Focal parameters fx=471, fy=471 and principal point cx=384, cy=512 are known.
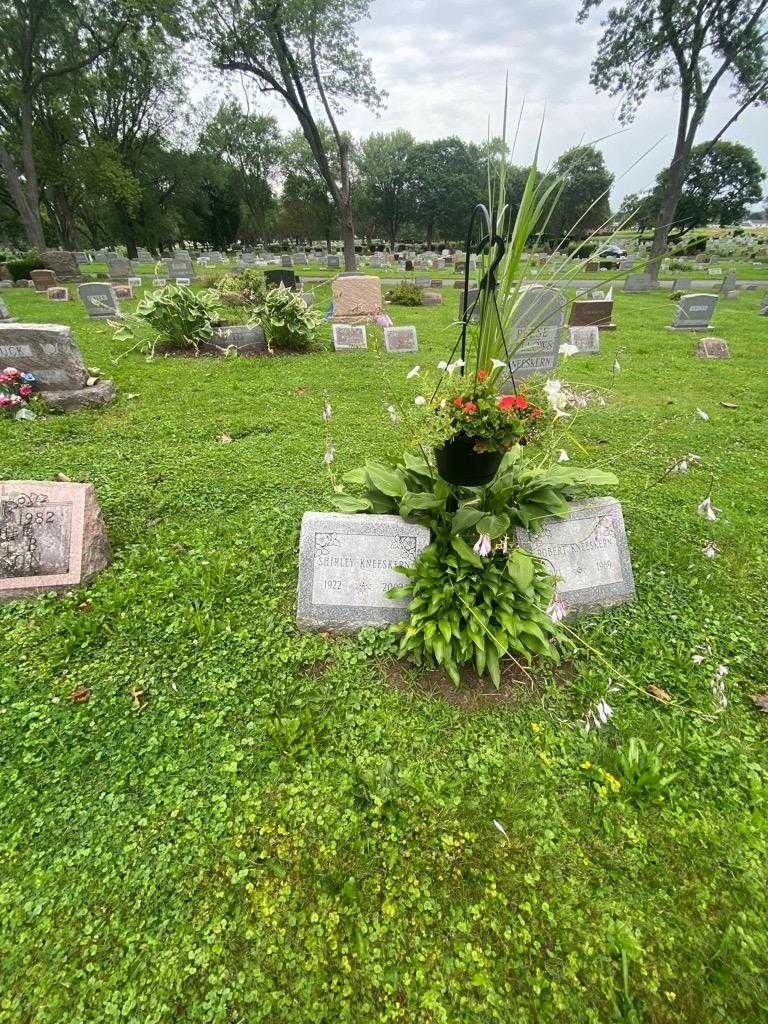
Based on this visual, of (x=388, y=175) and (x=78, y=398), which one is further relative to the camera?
(x=388, y=175)

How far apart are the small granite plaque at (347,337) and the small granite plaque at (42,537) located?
22.3 ft

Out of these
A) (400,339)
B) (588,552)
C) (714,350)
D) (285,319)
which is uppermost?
(285,319)

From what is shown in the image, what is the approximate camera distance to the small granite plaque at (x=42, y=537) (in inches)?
108

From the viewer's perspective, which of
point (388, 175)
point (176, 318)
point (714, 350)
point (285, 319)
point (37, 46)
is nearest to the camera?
point (176, 318)

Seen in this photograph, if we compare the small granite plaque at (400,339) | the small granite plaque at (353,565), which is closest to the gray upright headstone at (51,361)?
the small granite plaque at (353,565)

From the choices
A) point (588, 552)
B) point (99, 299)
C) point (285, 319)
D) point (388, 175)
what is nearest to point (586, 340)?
point (285, 319)

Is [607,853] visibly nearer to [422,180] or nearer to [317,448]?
[317,448]

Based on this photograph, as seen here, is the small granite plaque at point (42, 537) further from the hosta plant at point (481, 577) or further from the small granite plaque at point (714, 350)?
the small granite plaque at point (714, 350)

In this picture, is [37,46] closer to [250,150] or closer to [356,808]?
[250,150]

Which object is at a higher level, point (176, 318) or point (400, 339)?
point (176, 318)

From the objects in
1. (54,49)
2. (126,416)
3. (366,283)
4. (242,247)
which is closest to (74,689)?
(126,416)

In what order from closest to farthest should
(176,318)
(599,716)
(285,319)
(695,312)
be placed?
(599,716), (176,318), (285,319), (695,312)

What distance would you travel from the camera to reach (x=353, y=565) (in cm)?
267

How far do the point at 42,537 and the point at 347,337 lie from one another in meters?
7.17
